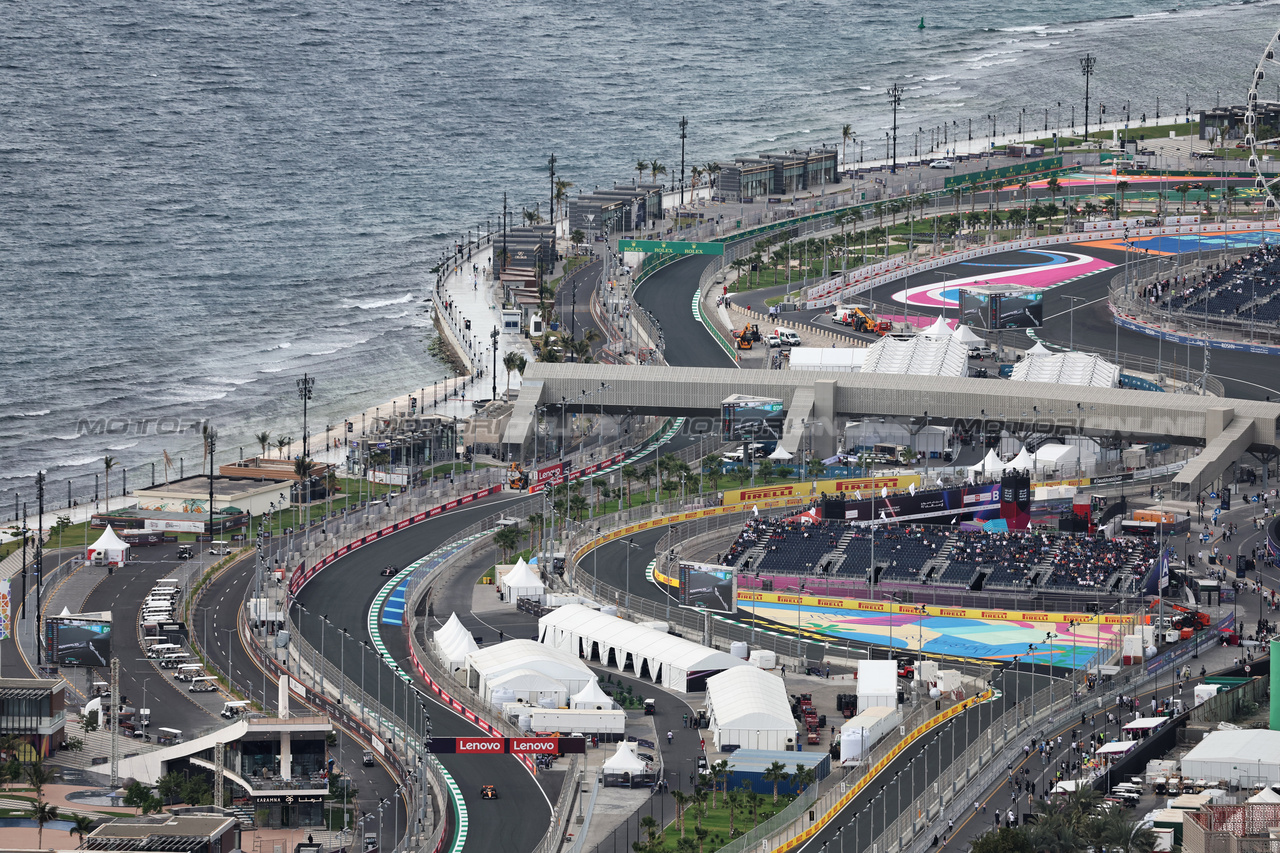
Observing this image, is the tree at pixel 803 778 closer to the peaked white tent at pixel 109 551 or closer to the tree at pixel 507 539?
the tree at pixel 507 539

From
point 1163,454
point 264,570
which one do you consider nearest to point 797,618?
point 264,570

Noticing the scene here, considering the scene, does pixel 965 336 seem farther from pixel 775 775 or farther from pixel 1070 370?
pixel 775 775

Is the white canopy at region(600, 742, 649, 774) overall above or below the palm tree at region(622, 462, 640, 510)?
below

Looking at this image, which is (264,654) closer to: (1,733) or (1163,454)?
(1,733)

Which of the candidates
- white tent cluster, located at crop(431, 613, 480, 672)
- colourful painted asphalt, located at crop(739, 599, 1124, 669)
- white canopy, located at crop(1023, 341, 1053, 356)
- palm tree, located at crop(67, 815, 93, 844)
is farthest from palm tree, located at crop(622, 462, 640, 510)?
palm tree, located at crop(67, 815, 93, 844)

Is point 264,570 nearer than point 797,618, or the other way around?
point 797,618

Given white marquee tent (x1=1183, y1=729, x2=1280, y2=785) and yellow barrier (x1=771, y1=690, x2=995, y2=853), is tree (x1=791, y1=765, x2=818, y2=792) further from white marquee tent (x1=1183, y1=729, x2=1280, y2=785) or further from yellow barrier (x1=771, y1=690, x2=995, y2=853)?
white marquee tent (x1=1183, y1=729, x2=1280, y2=785)
